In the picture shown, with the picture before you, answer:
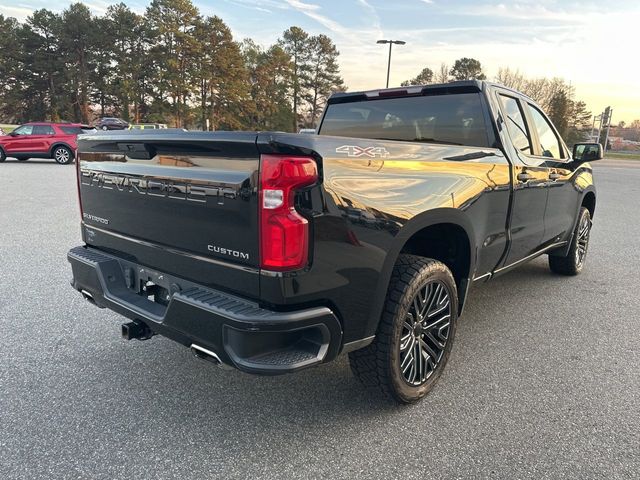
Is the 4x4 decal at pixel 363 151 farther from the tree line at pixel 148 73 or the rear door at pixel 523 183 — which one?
the tree line at pixel 148 73

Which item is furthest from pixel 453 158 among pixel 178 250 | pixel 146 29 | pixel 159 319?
pixel 146 29

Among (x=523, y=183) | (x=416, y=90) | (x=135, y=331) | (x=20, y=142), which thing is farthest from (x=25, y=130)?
(x=523, y=183)

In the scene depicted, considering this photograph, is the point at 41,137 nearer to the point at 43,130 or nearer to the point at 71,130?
the point at 43,130

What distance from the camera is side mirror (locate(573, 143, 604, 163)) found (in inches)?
175

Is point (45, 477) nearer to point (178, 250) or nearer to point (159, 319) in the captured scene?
point (159, 319)

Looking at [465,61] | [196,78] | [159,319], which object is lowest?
[159,319]

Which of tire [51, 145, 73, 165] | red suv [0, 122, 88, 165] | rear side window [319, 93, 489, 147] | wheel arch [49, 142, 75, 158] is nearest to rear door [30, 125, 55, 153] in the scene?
red suv [0, 122, 88, 165]

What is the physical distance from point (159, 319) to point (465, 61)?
230ft

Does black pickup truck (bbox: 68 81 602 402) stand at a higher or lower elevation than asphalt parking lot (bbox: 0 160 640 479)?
higher

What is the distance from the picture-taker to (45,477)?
81.5 inches

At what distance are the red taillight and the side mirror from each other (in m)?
3.64

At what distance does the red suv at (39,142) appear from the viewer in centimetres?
1895

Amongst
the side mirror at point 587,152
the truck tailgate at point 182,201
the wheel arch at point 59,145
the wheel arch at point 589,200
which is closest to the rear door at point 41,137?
the wheel arch at point 59,145

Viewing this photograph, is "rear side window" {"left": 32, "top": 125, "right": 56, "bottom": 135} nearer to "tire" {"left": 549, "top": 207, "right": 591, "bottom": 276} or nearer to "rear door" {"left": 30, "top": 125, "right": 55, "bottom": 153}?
"rear door" {"left": 30, "top": 125, "right": 55, "bottom": 153}
